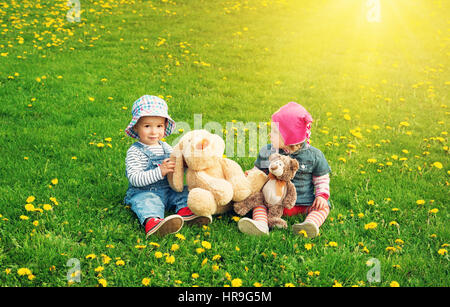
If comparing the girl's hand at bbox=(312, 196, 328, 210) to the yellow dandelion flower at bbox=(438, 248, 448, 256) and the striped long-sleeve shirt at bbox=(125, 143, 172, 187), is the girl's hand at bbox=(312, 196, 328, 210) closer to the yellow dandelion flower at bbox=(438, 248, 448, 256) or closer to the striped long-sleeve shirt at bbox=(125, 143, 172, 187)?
the yellow dandelion flower at bbox=(438, 248, 448, 256)

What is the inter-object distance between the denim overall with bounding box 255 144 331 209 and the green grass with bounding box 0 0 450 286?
25 cm

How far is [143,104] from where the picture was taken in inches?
146

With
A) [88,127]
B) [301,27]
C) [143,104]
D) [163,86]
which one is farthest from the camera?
[301,27]

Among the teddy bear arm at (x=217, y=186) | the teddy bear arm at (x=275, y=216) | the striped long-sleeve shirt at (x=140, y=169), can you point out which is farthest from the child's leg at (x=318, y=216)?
the striped long-sleeve shirt at (x=140, y=169)

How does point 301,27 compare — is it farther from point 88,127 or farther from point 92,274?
point 92,274

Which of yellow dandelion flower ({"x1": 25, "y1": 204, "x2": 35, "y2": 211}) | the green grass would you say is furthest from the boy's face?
yellow dandelion flower ({"x1": 25, "y1": 204, "x2": 35, "y2": 211})

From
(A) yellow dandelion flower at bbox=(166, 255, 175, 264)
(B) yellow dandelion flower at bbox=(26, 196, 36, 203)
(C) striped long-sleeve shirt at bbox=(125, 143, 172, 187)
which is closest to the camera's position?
(A) yellow dandelion flower at bbox=(166, 255, 175, 264)

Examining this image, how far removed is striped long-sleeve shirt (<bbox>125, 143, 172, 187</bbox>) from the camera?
3.58 metres

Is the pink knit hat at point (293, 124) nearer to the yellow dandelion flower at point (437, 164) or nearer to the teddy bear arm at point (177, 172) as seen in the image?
the teddy bear arm at point (177, 172)

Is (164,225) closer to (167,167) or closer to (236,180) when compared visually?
(167,167)

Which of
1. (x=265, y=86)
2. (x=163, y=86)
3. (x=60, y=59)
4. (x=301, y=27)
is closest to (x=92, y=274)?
(x=163, y=86)

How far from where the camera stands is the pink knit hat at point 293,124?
3.50 metres

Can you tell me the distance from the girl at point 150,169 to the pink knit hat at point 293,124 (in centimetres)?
101
